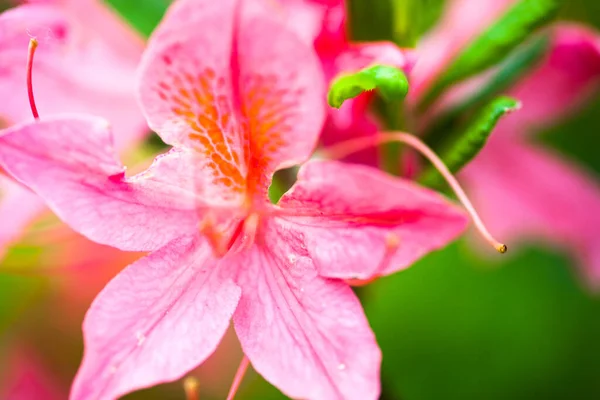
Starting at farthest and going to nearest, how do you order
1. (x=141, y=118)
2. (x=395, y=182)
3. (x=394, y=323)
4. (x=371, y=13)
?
(x=394, y=323)
(x=141, y=118)
(x=371, y=13)
(x=395, y=182)

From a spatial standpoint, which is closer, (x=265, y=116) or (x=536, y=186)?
(x=265, y=116)

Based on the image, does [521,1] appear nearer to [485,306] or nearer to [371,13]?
[371,13]

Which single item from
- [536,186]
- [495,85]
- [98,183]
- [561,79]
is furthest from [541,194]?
[98,183]

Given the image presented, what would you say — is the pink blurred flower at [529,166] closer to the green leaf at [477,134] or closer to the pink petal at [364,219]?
the green leaf at [477,134]

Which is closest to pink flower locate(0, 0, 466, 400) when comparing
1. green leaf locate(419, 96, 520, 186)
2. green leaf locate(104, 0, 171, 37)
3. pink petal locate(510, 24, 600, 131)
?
green leaf locate(419, 96, 520, 186)

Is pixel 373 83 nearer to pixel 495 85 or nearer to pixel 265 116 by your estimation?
pixel 265 116

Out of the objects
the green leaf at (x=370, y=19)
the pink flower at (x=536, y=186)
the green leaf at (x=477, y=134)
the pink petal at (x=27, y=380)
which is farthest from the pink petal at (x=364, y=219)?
the pink petal at (x=27, y=380)

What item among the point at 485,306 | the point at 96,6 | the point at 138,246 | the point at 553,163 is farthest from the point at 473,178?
the point at 138,246

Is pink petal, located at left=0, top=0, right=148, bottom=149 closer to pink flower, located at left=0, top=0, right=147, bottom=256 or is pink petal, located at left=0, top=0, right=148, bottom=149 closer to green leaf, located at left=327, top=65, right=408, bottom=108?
pink flower, located at left=0, top=0, right=147, bottom=256
